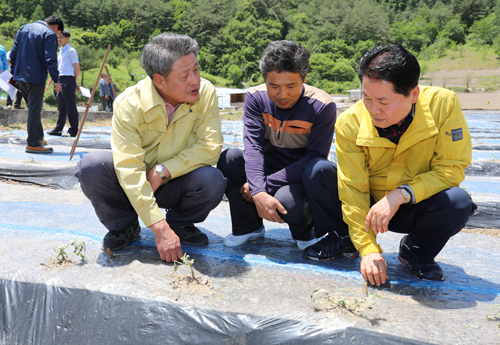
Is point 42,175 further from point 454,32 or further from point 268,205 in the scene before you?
point 454,32

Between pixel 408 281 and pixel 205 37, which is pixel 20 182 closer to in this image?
pixel 408 281

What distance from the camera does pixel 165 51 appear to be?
1.81 m

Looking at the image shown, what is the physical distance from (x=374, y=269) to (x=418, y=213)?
14.3 inches

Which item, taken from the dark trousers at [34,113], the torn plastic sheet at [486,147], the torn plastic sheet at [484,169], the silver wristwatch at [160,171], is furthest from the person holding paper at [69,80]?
the torn plastic sheet at [486,147]

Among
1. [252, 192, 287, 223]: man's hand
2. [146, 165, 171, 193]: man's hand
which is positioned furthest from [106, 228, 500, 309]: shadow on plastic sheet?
[146, 165, 171, 193]: man's hand

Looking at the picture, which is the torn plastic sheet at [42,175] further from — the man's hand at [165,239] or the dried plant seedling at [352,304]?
the dried plant seedling at [352,304]

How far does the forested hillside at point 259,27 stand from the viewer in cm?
4450

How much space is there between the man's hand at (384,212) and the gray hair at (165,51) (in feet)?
3.75

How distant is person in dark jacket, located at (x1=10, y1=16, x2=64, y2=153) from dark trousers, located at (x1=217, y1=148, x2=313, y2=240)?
3314 mm

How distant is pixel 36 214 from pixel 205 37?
177 ft

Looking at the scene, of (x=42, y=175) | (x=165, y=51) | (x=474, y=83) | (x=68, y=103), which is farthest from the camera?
(x=474, y=83)

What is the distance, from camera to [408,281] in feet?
5.58

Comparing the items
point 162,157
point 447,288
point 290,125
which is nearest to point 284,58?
point 290,125

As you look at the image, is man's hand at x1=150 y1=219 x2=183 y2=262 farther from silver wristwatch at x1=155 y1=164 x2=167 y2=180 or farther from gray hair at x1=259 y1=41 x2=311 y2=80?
gray hair at x1=259 y1=41 x2=311 y2=80
